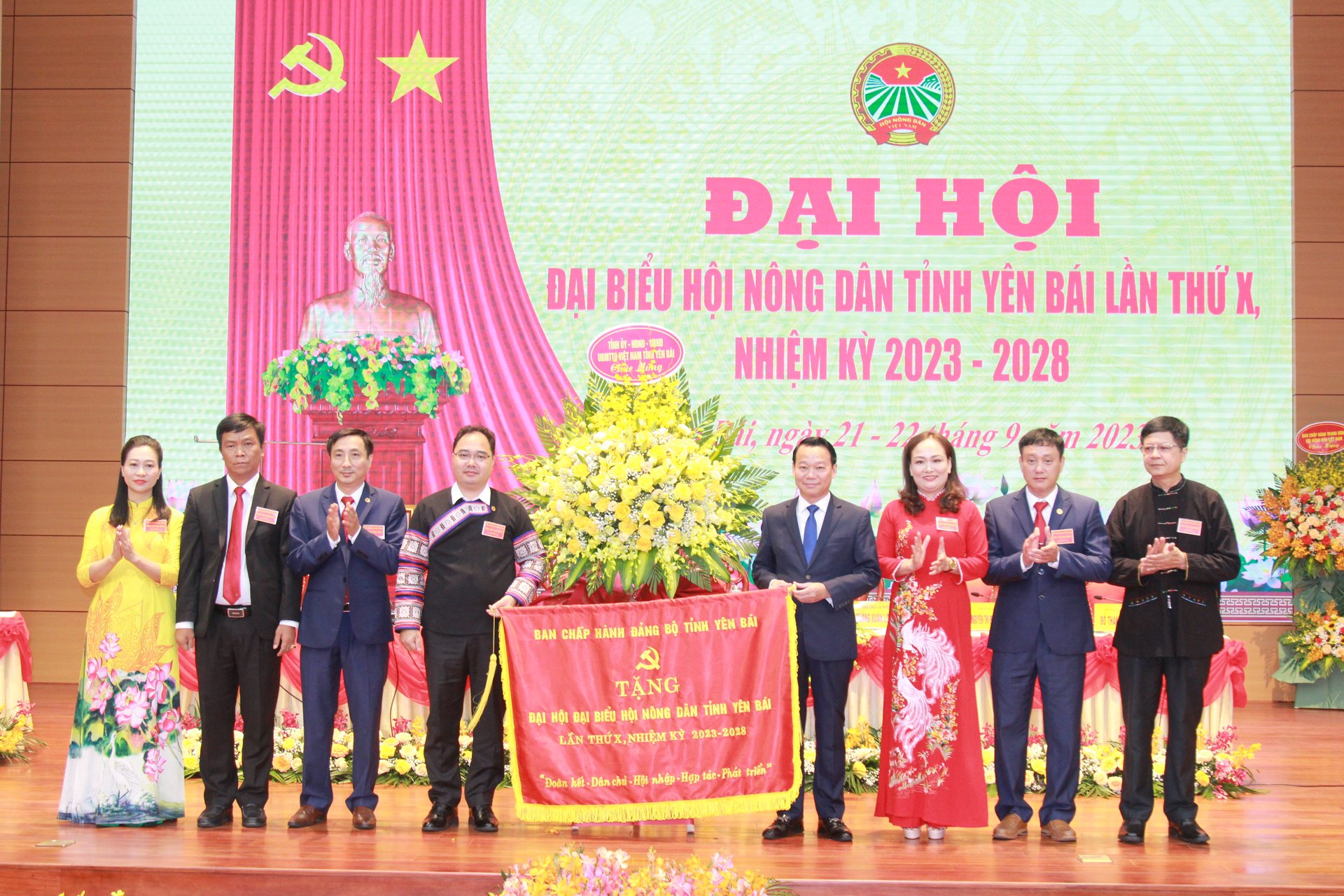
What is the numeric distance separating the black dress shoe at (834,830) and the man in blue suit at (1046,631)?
490 millimetres

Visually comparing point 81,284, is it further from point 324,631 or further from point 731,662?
point 731,662

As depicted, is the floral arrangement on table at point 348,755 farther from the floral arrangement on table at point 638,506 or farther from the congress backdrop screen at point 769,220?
the congress backdrop screen at point 769,220

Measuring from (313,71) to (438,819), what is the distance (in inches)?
196

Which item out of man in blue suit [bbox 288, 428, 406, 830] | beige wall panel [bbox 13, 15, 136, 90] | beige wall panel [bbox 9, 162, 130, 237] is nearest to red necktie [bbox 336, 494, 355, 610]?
man in blue suit [bbox 288, 428, 406, 830]

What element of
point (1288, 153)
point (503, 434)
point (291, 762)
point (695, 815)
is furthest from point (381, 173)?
point (1288, 153)

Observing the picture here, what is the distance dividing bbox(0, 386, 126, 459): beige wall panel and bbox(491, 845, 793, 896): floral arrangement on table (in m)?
5.73

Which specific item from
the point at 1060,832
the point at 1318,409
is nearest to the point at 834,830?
the point at 1060,832

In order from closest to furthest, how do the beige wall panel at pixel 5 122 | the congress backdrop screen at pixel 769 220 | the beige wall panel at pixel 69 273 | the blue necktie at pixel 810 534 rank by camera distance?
1. the blue necktie at pixel 810 534
2. the congress backdrop screen at pixel 769 220
3. the beige wall panel at pixel 69 273
4. the beige wall panel at pixel 5 122

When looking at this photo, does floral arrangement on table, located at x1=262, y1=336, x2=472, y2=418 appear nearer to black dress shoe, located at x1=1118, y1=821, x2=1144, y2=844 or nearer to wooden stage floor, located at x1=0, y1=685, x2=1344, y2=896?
wooden stage floor, located at x1=0, y1=685, x2=1344, y2=896

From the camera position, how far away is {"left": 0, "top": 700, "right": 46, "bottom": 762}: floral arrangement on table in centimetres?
504

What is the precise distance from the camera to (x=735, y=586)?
380 centimetres

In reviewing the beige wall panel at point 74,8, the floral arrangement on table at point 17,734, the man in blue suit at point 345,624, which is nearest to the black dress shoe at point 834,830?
the man in blue suit at point 345,624

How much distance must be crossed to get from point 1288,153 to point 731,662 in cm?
548

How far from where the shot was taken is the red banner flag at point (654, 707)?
3523 millimetres
